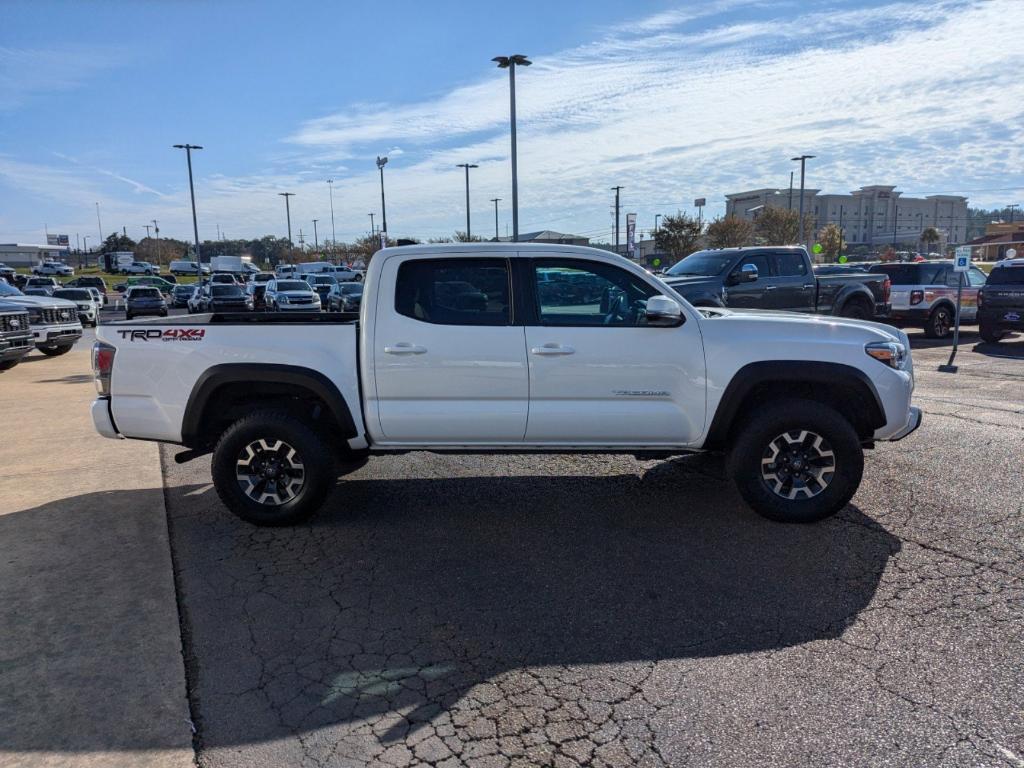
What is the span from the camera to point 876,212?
128625mm

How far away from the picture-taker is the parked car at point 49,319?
13820mm

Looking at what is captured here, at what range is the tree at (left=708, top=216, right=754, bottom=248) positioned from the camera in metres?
60.3

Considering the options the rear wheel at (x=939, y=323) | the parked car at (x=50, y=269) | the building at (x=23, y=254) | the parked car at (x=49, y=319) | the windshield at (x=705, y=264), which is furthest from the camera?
the building at (x=23, y=254)

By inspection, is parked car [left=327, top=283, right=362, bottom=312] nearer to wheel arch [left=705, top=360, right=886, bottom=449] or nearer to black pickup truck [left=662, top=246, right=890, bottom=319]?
black pickup truck [left=662, top=246, right=890, bottom=319]

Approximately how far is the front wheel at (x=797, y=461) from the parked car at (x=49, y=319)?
43.4ft

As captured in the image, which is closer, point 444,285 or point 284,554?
point 284,554

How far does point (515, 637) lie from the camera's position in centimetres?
363

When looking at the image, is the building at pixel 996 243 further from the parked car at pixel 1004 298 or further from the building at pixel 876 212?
the parked car at pixel 1004 298

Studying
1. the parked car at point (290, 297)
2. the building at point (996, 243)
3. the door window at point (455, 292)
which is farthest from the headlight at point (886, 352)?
the building at point (996, 243)

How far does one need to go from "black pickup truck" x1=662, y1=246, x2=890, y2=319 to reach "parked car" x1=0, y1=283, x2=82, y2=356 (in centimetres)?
1205

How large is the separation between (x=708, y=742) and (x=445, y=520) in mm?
2797

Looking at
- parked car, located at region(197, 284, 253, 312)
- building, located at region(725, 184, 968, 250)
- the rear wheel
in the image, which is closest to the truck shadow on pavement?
the rear wheel

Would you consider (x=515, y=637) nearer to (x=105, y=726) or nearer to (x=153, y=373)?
(x=105, y=726)

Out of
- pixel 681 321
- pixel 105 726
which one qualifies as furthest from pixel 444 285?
pixel 105 726
